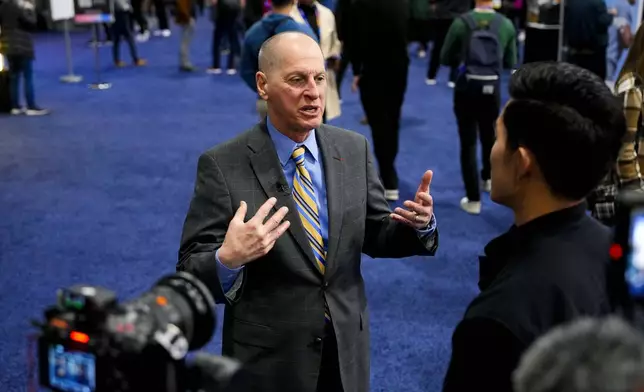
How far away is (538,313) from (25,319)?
3810 mm

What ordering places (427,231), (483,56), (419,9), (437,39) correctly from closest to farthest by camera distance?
(427,231)
(483,56)
(437,39)
(419,9)

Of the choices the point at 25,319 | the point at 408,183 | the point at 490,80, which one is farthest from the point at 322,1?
the point at 25,319

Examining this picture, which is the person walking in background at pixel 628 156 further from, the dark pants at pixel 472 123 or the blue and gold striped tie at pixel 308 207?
the dark pants at pixel 472 123

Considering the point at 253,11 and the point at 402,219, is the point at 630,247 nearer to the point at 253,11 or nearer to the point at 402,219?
the point at 402,219

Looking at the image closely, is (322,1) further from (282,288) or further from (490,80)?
(282,288)

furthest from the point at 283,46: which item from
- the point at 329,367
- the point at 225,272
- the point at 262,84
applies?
the point at 329,367

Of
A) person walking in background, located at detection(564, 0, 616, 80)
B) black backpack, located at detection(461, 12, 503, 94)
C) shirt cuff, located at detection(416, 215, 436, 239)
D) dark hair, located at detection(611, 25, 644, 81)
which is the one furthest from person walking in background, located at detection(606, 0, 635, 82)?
shirt cuff, located at detection(416, 215, 436, 239)

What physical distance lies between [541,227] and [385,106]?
16.3 feet

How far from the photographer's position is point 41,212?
21.7 ft

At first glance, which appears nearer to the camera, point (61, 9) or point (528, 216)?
point (528, 216)

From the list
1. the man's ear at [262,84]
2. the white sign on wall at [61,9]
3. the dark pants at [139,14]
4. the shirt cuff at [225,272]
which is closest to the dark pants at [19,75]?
the white sign on wall at [61,9]

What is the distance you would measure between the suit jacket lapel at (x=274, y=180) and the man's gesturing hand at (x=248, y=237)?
199 mm

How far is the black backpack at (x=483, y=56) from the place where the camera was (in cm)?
589

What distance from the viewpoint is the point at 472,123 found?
6156mm
